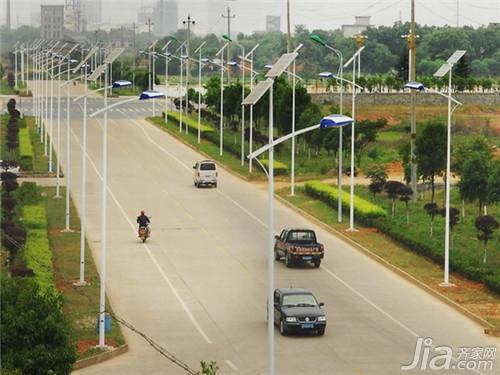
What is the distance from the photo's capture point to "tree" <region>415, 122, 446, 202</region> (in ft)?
183

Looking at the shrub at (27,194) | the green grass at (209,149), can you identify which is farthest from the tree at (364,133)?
the shrub at (27,194)

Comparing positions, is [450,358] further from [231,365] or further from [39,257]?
[39,257]

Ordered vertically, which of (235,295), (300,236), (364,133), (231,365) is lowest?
(231,365)

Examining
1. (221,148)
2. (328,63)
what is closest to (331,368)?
(221,148)

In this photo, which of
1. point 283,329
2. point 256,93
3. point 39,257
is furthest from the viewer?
point 39,257

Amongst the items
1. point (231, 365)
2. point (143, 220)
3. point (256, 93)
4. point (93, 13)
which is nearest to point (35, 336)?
point (231, 365)

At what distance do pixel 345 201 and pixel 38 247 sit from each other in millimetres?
16706

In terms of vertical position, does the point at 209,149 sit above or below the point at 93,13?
below

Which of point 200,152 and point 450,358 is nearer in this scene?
point 450,358

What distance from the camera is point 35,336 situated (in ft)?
86.7

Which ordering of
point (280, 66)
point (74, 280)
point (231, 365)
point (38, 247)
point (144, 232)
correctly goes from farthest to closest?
point (144, 232) < point (38, 247) < point (74, 280) < point (231, 365) < point (280, 66)

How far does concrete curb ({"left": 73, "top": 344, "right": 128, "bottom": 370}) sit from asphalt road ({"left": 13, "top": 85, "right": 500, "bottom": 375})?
0.19 m

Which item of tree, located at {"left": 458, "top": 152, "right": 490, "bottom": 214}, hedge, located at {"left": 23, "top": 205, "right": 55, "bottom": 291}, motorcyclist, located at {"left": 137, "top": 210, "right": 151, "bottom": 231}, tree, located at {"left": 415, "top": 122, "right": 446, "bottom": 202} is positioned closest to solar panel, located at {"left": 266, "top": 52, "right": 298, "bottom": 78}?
hedge, located at {"left": 23, "top": 205, "right": 55, "bottom": 291}

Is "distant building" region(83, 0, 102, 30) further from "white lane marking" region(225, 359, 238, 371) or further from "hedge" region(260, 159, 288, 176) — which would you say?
"white lane marking" region(225, 359, 238, 371)
